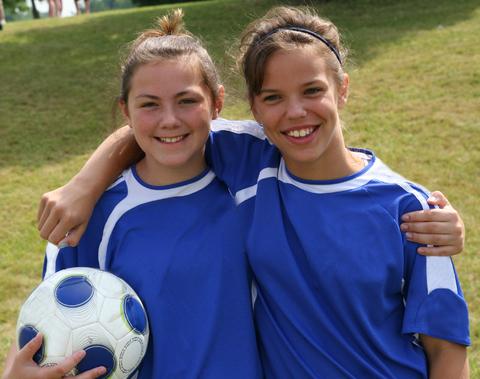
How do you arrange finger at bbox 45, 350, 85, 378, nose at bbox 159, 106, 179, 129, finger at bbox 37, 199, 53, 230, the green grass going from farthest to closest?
the green grass → finger at bbox 37, 199, 53, 230 → nose at bbox 159, 106, 179, 129 → finger at bbox 45, 350, 85, 378

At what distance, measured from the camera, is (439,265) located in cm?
186

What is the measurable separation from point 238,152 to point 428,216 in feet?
2.53

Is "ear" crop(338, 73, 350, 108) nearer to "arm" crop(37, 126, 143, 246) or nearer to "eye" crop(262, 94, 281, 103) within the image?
"eye" crop(262, 94, 281, 103)

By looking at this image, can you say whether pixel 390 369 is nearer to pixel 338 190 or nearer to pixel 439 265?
pixel 439 265

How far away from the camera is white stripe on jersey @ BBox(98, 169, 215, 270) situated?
2.12 metres

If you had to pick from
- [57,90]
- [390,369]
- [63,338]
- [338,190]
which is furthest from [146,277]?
[57,90]

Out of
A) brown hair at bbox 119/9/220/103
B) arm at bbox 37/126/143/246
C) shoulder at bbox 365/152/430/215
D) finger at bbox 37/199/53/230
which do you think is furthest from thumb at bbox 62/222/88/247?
shoulder at bbox 365/152/430/215

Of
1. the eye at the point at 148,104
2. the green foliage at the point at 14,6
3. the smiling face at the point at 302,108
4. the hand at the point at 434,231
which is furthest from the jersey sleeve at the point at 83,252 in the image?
the green foliage at the point at 14,6

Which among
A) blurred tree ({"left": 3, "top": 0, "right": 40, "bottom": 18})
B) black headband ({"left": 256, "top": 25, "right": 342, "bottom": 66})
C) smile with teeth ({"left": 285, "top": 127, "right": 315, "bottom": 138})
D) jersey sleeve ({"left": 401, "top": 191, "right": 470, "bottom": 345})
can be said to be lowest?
blurred tree ({"left": 3, "top": 0, "right": 40, "bottom": 18})

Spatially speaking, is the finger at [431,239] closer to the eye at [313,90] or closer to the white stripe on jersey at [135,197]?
the eye at [313,90]

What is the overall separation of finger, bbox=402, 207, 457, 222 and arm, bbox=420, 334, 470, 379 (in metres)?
0.39

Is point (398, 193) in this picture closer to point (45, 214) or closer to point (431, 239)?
point (431, 239)

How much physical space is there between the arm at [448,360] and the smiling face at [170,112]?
3.49 ft

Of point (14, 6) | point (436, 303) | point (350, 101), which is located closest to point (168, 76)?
point (436, 303)
